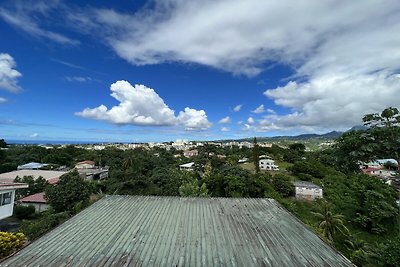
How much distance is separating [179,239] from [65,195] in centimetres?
2184

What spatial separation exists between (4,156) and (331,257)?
72.3 metres

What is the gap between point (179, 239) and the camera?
22.1 ft

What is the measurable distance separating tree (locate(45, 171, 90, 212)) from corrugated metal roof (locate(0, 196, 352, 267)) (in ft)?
58.2

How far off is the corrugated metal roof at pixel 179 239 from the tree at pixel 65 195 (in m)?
17.7

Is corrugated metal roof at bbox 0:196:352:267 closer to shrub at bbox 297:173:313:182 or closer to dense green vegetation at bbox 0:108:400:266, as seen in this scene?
dense green vegetation at bbox 0:108:400:266

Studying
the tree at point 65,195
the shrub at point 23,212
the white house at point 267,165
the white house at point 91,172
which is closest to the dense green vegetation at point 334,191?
the tree at point 65,195

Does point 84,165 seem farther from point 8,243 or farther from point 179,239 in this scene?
point 179,239

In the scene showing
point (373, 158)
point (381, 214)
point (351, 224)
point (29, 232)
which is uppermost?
point (373, 158)

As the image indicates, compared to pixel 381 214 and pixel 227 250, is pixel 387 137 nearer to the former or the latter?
pixel 227 250

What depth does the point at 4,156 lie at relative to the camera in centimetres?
6047

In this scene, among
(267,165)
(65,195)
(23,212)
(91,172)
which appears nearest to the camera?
(65,195)

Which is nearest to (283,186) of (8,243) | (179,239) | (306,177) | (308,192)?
(308,192)

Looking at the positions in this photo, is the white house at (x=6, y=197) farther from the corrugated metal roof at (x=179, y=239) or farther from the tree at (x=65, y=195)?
the tree at (x=65, y=195)

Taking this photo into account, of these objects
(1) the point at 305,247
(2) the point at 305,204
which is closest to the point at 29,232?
(1) the point at 305,247
